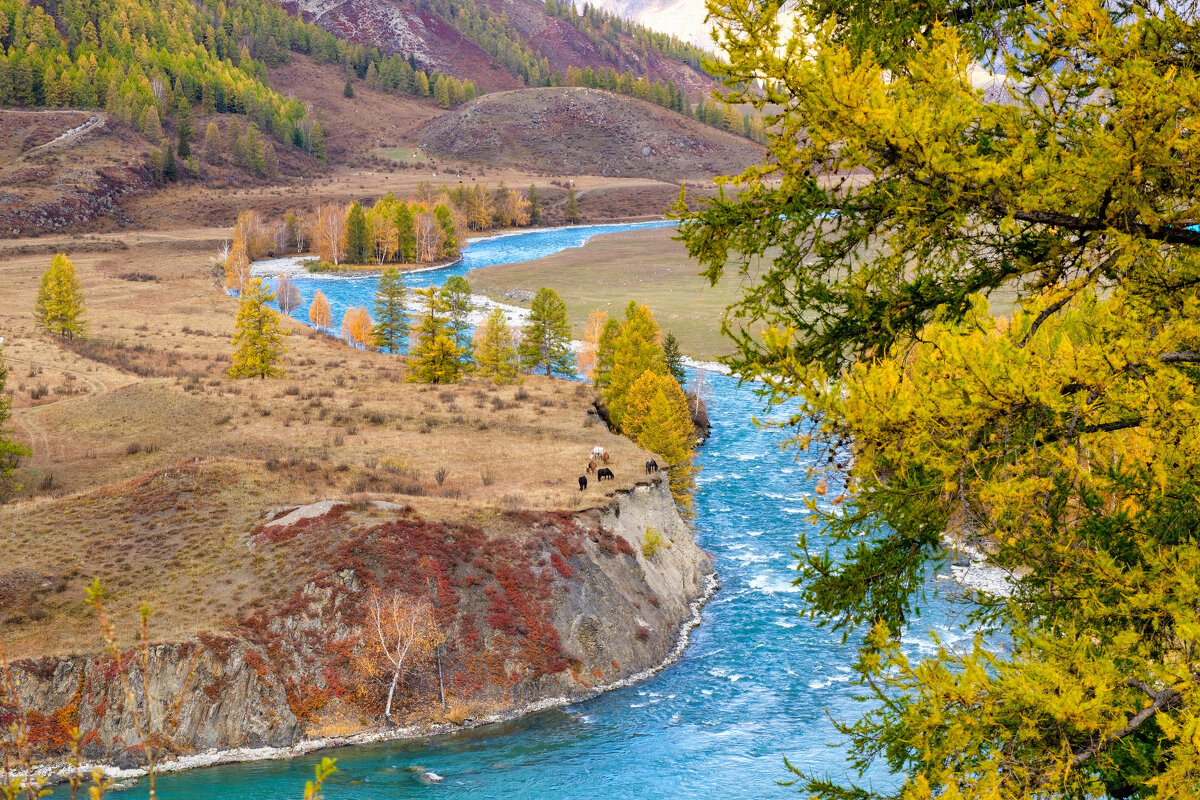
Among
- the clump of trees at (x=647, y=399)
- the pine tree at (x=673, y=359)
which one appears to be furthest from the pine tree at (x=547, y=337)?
the clump of trees at (x=647, y=399)

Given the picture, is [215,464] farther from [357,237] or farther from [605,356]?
[357,237]

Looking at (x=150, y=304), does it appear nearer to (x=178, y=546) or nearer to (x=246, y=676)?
(x=178, y=546)

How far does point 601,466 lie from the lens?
1783 inches

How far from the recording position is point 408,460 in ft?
156

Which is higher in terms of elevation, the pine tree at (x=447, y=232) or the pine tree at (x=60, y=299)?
the pine tree at (x=447, y=232)

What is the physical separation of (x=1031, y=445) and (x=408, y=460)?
42.8 meters

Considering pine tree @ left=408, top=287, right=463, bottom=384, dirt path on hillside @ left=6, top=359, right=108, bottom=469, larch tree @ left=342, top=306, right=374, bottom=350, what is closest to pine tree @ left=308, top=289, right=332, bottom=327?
larch tree @ left=342, top=306, right=374, bottom=350

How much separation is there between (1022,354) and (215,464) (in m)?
41.5

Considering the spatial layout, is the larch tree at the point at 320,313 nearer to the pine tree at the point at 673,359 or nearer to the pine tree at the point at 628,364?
the pine tree at the point at 673,359

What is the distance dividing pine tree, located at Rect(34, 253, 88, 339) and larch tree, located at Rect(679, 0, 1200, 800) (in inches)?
3575

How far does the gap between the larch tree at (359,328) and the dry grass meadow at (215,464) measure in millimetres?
12924

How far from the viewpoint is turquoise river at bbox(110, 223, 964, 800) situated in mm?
27406

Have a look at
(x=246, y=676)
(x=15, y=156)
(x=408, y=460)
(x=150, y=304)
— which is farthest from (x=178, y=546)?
(x=15, y=156)

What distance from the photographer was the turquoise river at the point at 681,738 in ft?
89.9
